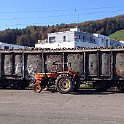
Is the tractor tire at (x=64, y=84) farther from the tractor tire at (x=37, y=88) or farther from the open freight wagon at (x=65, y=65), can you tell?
the open freight wagon at (x=65, y=65)

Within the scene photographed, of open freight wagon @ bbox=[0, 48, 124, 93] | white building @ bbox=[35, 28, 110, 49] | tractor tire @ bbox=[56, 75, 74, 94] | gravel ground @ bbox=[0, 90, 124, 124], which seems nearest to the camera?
gravel ground @ bbox=[0, 90, 124, 124]

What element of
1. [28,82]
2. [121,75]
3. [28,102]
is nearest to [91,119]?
[28,102]

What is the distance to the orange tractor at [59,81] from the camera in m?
18.5

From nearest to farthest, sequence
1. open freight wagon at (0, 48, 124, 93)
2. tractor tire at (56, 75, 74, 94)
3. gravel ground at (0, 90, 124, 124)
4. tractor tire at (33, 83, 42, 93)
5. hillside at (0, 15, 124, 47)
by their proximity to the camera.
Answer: gravel ground at (0, 90, 124, 124) → tractor tire at (56, 75, 74, 94) → tractor tire at (33, 83, 42, 93) → open freight wagon at (0, 48, 124, 93) → hillside at (0, 15, 124, 47)

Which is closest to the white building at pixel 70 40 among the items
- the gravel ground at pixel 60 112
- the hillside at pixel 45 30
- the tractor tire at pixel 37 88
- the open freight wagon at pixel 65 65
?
the hillside at pixel 45 30

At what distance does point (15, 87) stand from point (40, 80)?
10.5 feet

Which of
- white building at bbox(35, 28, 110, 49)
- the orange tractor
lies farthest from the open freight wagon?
white building at bbox(35, 28, 110, 49)

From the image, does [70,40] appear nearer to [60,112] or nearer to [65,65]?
[65,65]

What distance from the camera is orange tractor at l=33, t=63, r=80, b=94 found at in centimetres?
1852

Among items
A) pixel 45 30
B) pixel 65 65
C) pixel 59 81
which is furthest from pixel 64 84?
pixel 45 30

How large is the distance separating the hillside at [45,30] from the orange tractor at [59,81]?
392 ft

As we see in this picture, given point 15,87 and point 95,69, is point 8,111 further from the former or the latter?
point 15,87

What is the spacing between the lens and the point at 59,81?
18672 millimetres

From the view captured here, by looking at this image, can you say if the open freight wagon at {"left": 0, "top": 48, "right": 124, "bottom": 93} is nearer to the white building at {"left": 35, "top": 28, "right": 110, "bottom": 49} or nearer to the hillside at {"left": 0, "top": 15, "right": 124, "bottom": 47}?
the white building at {"left": 35, "top": 28, "right": 110, "bottom": 49}
